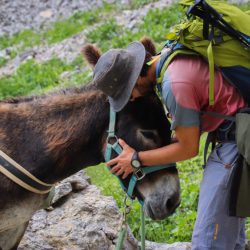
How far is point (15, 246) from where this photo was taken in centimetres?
403

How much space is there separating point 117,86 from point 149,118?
321mm

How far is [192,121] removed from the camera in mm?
3068

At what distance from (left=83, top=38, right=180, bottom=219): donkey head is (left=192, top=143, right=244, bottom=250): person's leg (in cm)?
21

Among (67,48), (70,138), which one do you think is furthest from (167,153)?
(67,48)

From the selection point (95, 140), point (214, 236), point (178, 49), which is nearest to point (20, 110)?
point (95, 140)

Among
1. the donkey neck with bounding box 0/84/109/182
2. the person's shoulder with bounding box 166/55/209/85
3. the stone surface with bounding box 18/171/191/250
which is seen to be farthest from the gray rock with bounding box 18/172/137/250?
the person's shoulder with bounding box 166/55/209/85

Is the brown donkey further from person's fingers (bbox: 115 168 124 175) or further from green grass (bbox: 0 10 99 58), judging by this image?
green grass (bbox: 0 10 99 58)

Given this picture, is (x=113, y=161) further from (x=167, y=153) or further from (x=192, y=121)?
(x=192, y=121)

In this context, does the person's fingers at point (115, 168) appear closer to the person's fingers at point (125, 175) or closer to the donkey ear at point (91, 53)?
the person's fingers at point (125, 175)

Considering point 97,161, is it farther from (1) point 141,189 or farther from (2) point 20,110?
(2) point 20,110

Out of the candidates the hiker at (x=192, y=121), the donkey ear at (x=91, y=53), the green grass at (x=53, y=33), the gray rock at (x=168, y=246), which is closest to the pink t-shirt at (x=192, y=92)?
the hiker at (x=192, y=121)

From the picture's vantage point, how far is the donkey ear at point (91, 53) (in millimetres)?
3641

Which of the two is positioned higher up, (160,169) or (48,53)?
(160,169)

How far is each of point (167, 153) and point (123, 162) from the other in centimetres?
29
